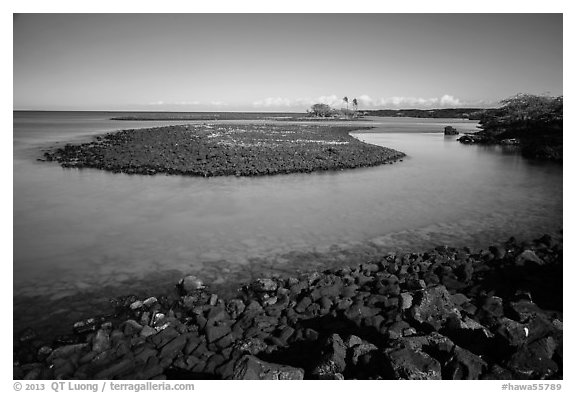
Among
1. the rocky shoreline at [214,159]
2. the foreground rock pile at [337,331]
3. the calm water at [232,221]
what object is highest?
the rocky shoreline at [214,159]

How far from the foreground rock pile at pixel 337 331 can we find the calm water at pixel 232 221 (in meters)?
1.12

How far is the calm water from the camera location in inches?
308

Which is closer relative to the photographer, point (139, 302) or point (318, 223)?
point (139, 302)

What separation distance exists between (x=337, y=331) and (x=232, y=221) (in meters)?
6.27

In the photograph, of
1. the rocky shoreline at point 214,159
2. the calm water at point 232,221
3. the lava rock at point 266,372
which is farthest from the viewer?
the rocky shoreline at point 214,159

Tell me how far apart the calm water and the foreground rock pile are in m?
1.12

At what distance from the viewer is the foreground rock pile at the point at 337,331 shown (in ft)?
13.9

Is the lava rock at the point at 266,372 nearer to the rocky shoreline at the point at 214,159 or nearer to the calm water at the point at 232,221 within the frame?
the calm water at the point at 232,221

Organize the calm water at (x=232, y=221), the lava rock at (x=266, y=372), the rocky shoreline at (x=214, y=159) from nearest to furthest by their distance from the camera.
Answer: the lava rock at (x=266, y=372), the calm water at (x=232, y=221), the rocky shoreline at (x=214, y=159)

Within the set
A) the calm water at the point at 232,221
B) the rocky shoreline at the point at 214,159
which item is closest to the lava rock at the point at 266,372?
the calm water at the point at 232,221
